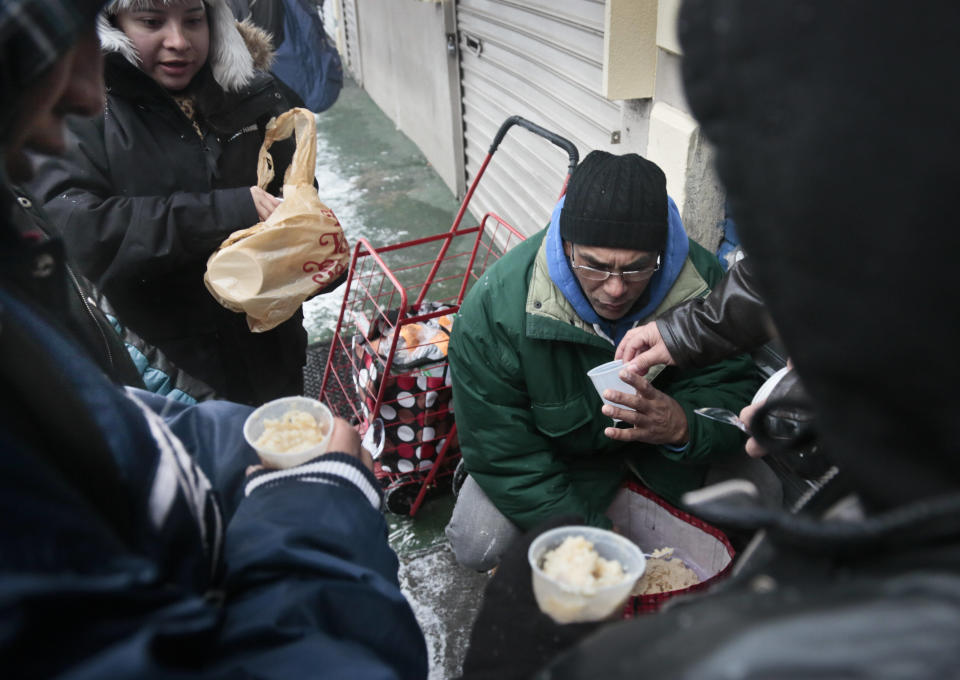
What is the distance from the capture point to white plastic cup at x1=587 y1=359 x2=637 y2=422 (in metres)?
2.08

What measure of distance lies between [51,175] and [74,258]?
1.03ft

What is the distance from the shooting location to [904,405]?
Answer: 1.69 ft

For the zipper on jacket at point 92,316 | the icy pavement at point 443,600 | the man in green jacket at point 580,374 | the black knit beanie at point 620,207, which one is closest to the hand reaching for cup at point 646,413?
the man in green jacket at point 580,374

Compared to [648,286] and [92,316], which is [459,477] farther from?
[92,316]

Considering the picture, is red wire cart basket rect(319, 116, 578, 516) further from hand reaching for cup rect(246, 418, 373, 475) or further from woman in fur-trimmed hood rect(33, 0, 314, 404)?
hand reaching for cup rect(246, 418, 373, 475)

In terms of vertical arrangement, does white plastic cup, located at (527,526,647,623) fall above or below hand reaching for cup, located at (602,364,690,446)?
above

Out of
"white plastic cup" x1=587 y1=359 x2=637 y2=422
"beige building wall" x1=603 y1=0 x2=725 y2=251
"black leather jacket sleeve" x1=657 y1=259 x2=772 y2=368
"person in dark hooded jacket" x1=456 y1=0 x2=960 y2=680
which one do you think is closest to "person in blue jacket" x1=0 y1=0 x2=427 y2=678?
"person in dark hooded jacket" x1=456 y1=0 x2=960 y2=680

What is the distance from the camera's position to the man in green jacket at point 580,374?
7.33 ft

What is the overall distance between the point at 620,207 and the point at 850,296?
5.69 feet

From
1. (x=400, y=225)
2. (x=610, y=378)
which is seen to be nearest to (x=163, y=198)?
(x=610, y=378)

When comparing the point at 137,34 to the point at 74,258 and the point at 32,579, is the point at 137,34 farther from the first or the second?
the point at 32,579

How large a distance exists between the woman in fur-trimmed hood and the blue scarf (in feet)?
3.90

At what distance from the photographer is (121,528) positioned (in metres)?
0.85

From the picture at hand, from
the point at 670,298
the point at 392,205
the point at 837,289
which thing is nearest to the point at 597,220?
the point at 670,298
